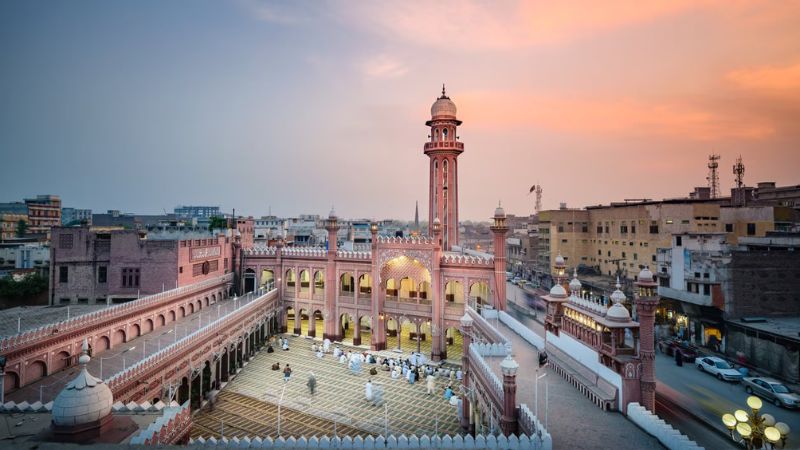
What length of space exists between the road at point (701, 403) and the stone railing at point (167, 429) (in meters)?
19.7

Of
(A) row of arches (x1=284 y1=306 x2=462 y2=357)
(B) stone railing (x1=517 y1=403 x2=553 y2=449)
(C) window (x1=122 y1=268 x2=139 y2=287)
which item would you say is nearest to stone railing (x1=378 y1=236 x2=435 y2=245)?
(A) row of arches (x1=284 y1=306 x2=462 y2=357)

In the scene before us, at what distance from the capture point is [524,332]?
77.3 feet

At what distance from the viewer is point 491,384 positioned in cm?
1561

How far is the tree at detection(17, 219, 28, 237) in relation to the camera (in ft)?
229

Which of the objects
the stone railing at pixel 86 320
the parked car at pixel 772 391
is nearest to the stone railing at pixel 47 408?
the stone railing at pixel 86 320

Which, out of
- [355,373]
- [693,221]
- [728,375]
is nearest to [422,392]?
[355,373]

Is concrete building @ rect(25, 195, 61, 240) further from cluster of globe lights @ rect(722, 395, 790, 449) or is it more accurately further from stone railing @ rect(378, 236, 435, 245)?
cluster of globe lights @ rect(722, 395, 790, 449)

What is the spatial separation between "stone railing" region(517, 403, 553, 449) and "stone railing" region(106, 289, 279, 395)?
14085 mm

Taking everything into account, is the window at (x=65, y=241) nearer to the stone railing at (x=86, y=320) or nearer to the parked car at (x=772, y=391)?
the stone railing at (x=86, y=320)

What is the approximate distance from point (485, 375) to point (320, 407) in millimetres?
11182

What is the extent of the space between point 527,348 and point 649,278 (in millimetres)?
8481

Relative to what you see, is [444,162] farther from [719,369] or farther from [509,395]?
[509,395]

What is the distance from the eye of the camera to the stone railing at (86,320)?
55.7 ft

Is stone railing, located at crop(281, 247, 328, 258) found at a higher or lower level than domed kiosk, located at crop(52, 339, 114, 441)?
higher
